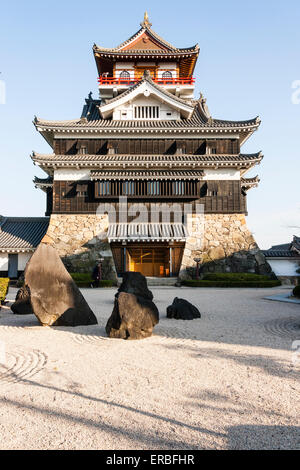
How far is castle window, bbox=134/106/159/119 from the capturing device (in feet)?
98.1

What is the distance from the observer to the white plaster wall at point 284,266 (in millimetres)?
25364

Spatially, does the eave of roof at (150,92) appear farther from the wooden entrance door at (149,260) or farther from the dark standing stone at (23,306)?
the dark standing stone at (23,306)

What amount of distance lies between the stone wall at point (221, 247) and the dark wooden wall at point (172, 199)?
0.90 metres

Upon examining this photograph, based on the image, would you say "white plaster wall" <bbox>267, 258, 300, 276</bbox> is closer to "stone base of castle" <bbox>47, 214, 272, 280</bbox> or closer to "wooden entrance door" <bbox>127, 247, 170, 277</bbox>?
"stone base of castle" <bbox>47, 214, 272, 280</bbox>

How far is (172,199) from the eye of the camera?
1041 inches

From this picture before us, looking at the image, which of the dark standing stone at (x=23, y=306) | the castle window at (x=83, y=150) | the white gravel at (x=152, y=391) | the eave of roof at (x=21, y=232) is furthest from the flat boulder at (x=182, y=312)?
the castle window at (x=83, y=150)

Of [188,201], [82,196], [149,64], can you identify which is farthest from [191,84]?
[82,196]

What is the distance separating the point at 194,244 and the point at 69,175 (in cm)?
1266

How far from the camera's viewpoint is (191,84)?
32062 millimetres

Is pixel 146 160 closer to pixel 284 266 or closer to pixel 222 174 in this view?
pixel 222 174

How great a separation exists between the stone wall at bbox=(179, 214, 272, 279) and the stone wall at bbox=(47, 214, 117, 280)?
22.8 ft

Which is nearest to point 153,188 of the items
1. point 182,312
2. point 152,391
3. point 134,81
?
point 134,81

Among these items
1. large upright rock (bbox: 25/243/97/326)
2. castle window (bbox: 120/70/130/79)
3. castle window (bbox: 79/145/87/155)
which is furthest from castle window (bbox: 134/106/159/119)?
large upright rock (bbox: 25/243/97/326)
